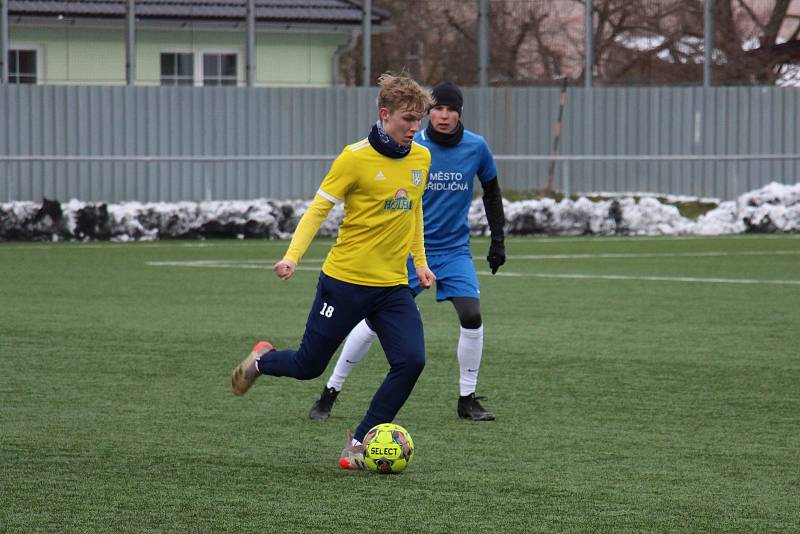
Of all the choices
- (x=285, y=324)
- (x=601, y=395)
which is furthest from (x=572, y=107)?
(x=601, y=395)

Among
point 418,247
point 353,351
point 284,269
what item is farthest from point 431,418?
point 284,269

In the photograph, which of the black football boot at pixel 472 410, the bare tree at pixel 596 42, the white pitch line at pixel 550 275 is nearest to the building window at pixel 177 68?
the bare tree at pixel 596 42

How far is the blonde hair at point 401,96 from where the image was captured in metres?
6.54

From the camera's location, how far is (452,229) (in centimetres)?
869

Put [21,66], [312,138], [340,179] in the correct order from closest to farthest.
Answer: [340,179]
[21,66]
[312,138]

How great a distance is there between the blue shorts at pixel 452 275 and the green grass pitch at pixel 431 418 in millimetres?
697

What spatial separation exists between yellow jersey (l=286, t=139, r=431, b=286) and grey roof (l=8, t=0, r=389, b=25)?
21.4 m

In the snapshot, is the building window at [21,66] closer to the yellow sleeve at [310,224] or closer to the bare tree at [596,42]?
the bare tree at [596,42]

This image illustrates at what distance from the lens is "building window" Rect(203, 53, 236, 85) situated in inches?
1201

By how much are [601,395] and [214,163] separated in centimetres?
1786

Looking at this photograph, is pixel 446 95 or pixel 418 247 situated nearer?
pixel 418 247

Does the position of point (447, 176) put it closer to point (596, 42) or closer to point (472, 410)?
point (472, 410)

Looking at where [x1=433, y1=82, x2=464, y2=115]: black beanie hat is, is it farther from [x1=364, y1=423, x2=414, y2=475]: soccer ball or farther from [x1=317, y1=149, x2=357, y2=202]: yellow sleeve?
[x1=364, y1=423, x2=414, y2=475]: soccer ball

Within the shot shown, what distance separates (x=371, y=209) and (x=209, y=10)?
23476mm
